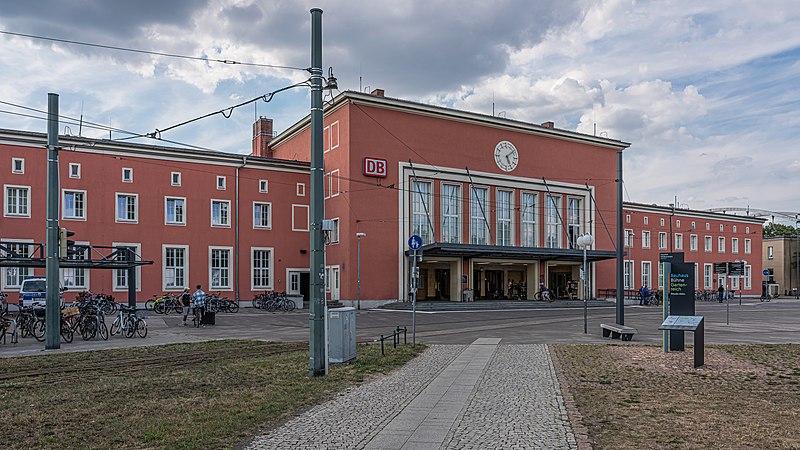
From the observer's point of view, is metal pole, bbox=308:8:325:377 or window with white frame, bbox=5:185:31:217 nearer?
metal pole, bbox=308:8:325:377

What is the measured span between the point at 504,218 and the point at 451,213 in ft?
17.9

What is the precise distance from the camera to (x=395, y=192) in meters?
50.2

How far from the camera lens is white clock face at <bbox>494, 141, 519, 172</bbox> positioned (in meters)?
55.8

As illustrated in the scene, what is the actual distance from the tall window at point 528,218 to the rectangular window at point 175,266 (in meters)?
26.5

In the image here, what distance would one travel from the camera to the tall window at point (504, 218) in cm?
5597

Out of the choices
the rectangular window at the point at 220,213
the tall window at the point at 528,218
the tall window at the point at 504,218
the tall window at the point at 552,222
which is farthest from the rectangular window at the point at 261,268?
the tall window at the point at 552,222

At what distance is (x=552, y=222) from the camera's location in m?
59.6

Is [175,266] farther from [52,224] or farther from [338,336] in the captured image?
[338,336]

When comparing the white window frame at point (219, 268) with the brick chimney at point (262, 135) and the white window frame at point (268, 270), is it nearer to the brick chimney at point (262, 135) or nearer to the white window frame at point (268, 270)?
the white window frame at point (268, 270)

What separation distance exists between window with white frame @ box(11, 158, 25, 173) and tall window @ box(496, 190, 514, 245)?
33212 mm

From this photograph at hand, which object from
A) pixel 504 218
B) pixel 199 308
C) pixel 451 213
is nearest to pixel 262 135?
pixel 451 213

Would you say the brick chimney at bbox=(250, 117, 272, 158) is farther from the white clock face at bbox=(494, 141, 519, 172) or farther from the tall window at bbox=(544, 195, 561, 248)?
the tall window at bbox=(544, 195, 561, 248)

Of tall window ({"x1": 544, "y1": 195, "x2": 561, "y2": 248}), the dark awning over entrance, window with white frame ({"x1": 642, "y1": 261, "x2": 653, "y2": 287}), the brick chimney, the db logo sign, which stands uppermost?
the brick chimney

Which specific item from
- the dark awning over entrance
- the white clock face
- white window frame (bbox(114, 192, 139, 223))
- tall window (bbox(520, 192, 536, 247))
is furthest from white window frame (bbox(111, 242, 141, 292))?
tall window (bbox(520, 192, 536, 247))
